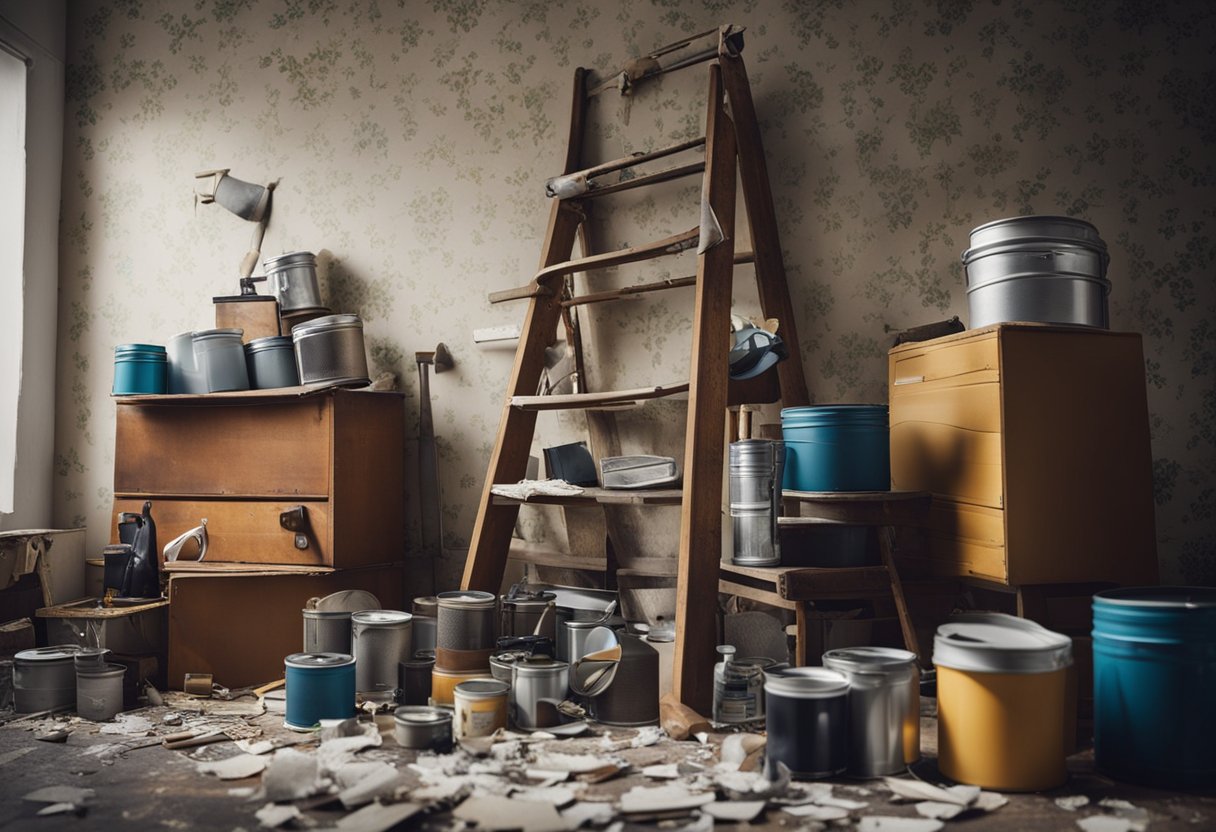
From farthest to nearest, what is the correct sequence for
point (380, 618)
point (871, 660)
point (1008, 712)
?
point (380, 618) → point (871, 660) → point (1008, 712)

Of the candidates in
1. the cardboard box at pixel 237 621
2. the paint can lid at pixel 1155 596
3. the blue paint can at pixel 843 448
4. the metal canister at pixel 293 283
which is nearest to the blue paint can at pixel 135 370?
the metal canister at pixel 293 283

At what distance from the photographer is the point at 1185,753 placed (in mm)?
1642

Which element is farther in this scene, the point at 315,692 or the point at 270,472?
the point at 270,472

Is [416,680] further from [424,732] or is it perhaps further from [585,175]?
[585,175]

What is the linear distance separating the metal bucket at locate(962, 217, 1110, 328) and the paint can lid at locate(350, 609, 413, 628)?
164 cm

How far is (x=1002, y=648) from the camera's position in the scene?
1.65 metres

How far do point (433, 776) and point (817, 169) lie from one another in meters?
1.98

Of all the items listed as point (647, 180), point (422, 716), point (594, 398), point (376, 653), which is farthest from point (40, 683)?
point (647, 180)

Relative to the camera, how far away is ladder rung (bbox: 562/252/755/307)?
2.59m

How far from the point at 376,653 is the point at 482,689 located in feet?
1.33

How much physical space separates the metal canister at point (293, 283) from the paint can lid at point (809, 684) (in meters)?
2.03

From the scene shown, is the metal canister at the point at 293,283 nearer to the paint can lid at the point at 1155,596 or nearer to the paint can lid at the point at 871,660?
the paint can lid at the point at 871,660

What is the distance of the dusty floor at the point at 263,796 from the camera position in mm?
1545

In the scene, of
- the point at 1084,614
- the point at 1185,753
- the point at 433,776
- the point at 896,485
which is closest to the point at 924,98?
the point at 896,485
